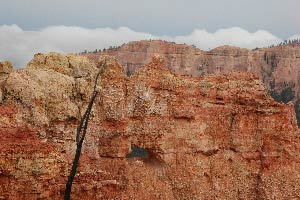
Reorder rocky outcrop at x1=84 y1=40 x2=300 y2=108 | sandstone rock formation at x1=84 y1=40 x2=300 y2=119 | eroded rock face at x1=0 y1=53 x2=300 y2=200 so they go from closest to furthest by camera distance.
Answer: eroded rock face at x1=0 y1=53 x2=300 y2=200 < sandstone rock formation at x1=84 y1=40 x2=300 y2=119 < rocky outcrop at x1=84 y1=40 x2=300 y2=108

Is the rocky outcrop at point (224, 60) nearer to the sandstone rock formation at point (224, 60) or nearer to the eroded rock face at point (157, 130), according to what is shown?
the sandstone rock formation at point (224, 60)

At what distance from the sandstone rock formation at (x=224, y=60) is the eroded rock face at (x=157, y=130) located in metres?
114

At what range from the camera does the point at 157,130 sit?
33.5 m

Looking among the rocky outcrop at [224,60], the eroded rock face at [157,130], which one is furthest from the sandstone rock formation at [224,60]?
the eroded rock face at [157,130]

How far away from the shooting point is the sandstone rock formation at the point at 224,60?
15250 centimetres

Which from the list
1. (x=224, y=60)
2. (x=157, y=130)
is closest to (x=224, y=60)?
(x=224, y=60)

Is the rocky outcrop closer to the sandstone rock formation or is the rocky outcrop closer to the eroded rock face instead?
the sandstone rock formation

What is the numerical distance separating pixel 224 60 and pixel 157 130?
131 m

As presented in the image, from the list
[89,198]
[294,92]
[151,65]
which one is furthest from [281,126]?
[294,92]

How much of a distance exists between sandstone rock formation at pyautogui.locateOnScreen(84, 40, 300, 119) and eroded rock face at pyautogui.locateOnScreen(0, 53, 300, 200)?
114 metres

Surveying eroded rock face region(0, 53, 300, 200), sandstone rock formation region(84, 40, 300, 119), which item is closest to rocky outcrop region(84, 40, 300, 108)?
sandstone rock formation region(84, 40, 300, 119)

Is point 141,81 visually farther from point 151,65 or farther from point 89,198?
point 89,198

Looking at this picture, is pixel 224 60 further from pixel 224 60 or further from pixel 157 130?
pixel 157 130

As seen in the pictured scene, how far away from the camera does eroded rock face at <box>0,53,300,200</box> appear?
2786 centimetres
